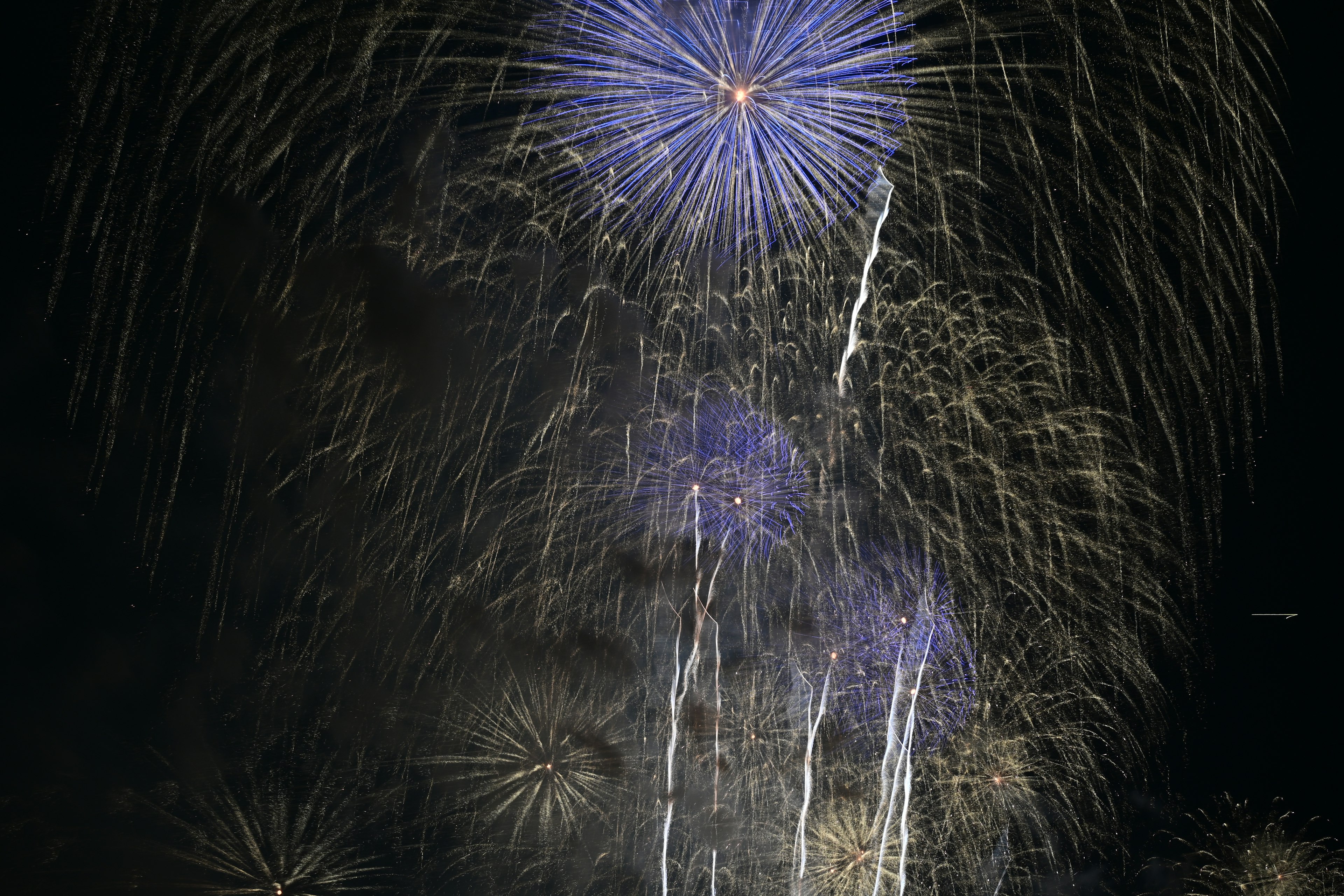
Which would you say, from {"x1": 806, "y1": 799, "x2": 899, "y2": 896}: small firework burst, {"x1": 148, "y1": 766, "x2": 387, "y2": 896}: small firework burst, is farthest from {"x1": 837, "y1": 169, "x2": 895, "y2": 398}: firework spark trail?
{"x1": 148, "y1": 766, "x2": 387, "y2": 896}: small firework burst

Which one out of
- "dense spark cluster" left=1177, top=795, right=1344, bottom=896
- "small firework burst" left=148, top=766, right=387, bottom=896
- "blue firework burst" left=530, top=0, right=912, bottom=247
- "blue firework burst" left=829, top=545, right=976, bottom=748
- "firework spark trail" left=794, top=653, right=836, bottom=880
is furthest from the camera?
"dense spark cluster" left=1177, top=795, right=1344, bottom=896

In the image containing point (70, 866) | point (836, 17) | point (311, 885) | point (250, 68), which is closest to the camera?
point (836, 17)

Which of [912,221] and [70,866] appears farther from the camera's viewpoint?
[70,866]

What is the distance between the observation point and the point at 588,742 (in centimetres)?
1816

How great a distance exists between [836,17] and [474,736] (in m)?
17.1

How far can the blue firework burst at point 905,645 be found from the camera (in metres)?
13.2

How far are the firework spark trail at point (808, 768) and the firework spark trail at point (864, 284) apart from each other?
5.73m

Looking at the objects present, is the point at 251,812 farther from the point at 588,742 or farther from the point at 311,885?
the point at 588,742

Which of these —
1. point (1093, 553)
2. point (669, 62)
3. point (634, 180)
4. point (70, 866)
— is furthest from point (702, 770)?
point (669, 62)

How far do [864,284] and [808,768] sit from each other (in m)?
9.56

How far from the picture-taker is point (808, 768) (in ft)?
50.3

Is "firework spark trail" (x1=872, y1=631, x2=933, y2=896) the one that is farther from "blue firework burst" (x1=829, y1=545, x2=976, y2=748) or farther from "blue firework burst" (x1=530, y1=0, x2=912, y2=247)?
"blue firework burst" (x1=530, y1=0, x2=912, y2=247)

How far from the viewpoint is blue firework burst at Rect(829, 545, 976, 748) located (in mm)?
13156

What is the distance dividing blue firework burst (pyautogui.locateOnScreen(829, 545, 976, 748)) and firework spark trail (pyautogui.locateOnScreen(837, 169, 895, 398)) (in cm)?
358
